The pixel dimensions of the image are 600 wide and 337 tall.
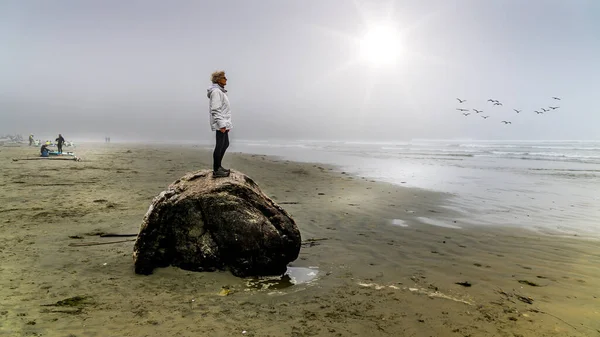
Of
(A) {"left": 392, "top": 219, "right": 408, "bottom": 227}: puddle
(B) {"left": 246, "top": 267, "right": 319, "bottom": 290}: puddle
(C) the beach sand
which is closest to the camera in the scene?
(C) the beach sand

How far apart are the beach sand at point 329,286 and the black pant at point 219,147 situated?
239 cm

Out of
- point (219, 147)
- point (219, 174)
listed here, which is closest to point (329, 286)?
point (219, 174)

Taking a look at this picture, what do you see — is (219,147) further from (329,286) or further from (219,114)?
(329,286)

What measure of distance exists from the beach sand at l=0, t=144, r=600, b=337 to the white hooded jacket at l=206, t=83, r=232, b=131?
10.6ft

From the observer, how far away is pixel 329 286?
622cm

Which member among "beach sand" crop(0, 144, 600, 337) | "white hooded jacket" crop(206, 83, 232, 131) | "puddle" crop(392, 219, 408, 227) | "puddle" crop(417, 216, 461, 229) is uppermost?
"white hooded jacket" crop(206, 83, 232, 131)

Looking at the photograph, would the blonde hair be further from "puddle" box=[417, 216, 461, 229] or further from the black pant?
"puddle" box=[417, 216, 461, 229]

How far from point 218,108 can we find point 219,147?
0.88 m

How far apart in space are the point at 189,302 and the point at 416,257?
17.0 feet

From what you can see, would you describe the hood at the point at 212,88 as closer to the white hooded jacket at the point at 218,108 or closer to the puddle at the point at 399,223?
the white hooded jacket at the point at 218,108

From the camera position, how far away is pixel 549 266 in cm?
740

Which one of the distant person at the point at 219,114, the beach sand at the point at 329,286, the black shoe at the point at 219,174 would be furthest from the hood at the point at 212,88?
the beach sand at the point at 329,286

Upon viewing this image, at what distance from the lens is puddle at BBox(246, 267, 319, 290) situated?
617 cm

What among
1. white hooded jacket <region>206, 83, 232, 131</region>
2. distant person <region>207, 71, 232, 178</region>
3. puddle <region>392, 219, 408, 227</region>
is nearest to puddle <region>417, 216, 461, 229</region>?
puddle <region>392, 219, 408, 227</region>
